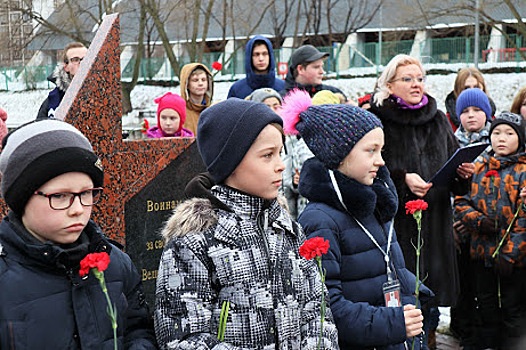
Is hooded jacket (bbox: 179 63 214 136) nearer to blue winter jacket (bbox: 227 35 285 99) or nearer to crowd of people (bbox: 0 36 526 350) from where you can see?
blue winter jacket (bbox: 227 35 285 99)

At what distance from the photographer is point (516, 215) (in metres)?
4.39

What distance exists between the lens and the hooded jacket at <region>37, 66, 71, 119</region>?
477 cm

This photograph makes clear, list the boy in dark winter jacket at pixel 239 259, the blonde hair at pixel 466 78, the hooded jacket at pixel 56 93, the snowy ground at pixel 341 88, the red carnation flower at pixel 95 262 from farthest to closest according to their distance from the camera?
the snowy ground at pixel 341 88 < the blonde hair at pixel 466 78 < the hooded jacket at pixel 56 93 < the boy in dark winter jacket at pixel 239 259 < the red carnation flower at pixel 95 262

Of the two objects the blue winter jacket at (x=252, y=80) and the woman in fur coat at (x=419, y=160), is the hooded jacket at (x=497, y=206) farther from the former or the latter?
the blue winter jacket at (x=252, y=80)

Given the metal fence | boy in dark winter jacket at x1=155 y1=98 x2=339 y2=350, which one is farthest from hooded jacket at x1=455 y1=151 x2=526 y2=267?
the metal fence

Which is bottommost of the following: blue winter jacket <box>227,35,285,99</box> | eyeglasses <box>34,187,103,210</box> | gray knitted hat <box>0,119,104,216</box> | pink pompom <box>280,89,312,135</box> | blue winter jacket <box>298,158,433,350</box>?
blue winter jacket <box>298,158,433,350</box>

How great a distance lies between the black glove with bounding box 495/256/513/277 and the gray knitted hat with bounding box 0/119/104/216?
11.4ft

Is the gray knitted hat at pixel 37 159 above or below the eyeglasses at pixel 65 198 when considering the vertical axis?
above

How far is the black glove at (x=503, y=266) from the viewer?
4.59 metres

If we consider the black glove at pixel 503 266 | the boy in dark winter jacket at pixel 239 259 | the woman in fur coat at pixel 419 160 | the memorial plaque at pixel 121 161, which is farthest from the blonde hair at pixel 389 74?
the boy in dark winter jacket at pixel 239 259

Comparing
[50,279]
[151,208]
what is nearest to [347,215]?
[151,208]

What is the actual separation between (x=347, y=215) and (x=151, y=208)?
1.25 metres

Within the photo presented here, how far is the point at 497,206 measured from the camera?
4641 millimetres

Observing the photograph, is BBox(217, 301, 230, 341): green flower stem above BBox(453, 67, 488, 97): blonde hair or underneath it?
underneath
